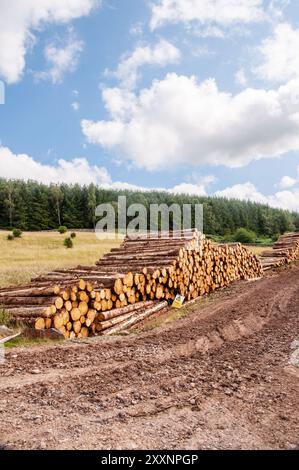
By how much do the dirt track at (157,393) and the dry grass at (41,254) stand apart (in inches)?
567

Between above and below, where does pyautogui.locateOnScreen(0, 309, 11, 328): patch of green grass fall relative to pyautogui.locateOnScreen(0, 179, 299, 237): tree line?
below

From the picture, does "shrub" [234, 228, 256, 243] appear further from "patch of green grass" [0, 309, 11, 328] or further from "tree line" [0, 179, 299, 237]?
"patch of green grass" [0, 309, 11, 328]

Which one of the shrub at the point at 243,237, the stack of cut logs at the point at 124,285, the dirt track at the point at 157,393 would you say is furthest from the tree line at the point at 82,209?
the dirt track at the point at 157,393

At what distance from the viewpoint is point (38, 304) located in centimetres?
833

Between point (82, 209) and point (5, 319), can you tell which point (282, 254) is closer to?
point (5, 319)

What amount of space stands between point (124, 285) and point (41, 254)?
81.5 ft

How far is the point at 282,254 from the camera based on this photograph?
28234 mm

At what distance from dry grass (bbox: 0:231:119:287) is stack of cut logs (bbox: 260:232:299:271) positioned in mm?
13915

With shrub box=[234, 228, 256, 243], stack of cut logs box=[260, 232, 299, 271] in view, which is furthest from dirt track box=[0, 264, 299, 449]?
shrub box=[234, 228, 256, 243]

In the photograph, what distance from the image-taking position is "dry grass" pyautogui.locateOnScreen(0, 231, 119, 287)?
24.8 meters

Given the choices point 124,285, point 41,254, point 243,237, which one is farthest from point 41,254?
point 243,237
